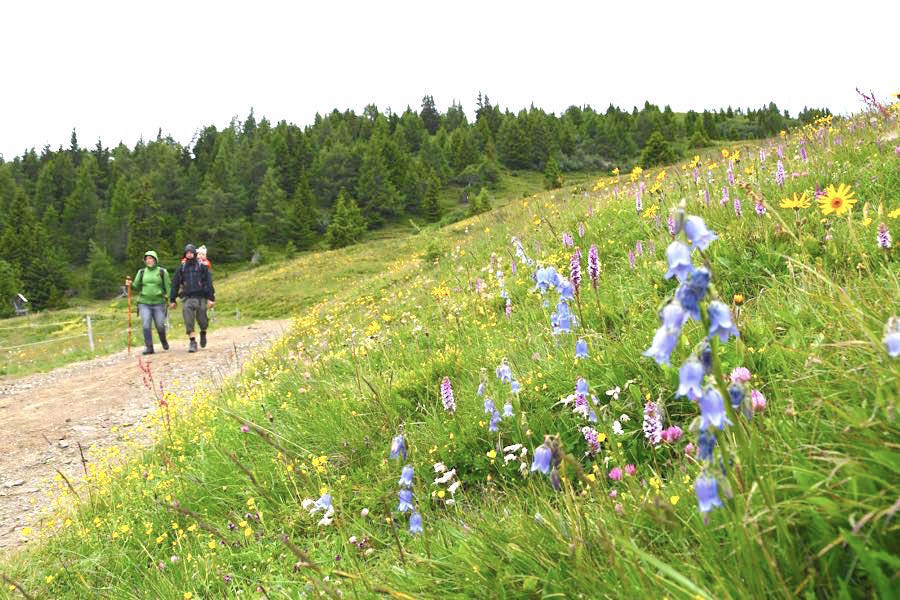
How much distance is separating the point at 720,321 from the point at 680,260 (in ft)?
0.52

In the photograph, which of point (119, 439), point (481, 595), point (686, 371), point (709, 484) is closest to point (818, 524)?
point (709, 484)

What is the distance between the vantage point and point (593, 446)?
262cm

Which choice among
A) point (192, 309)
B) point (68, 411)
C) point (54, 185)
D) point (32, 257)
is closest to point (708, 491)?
point (68, 411)

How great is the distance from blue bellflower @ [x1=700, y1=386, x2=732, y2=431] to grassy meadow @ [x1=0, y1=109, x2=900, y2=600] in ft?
0.03

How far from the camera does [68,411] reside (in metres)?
10.5

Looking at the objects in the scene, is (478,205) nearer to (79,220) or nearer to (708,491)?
(708,491)

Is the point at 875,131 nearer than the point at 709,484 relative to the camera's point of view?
No

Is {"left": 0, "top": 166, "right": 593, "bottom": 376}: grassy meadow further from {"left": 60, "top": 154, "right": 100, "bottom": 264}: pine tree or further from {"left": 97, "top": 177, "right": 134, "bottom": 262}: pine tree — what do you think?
{"left": 60, "top": 154, "right": 100, "bottom": 264}: pine tree

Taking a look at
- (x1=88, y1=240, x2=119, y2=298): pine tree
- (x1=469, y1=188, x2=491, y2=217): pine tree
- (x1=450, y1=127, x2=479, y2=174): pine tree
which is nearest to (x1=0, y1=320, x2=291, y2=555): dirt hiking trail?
(x1=469, y1=188, x2=491, y2=217): pine tree

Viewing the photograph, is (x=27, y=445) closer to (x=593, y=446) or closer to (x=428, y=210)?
(x=593, y=446)

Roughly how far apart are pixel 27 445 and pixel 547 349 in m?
8.84

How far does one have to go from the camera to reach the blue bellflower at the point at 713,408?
3.76ft

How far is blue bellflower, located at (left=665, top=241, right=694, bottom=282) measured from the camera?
1.18 metres

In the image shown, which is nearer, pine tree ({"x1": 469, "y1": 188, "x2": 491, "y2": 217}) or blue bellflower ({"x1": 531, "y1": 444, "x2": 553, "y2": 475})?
blue bellflower ({"x1": 531, "y1": 444, "x2": 553, "y2": 475})
